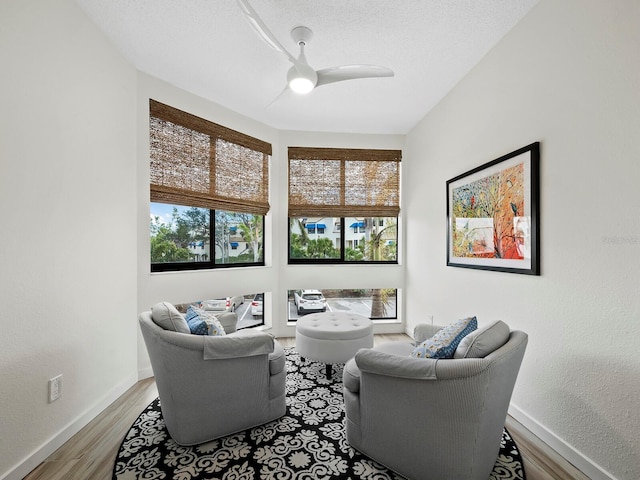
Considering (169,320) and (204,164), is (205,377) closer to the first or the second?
Answer: (169,320)

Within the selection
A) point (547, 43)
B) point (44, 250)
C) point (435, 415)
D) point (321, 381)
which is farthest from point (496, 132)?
point (44, 250)

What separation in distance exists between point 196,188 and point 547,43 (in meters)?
3.08

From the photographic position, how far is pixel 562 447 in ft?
6.06

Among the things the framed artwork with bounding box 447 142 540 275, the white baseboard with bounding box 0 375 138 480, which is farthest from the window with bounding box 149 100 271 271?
the framed artwork with bounding box 447 142 540 275

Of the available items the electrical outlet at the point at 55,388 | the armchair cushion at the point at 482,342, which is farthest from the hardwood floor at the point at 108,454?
the armchair cushion at the point at 482,342

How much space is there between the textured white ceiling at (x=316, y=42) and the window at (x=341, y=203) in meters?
0.92

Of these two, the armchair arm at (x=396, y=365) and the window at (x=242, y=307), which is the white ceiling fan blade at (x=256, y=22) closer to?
the armchair arm at (x=396, y=365)

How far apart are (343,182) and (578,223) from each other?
9.29 feet

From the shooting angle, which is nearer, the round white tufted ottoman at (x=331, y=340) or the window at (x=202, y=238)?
the round white tufted ottoman at (x=331, y=340)

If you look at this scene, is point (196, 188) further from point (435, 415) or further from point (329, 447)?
point (435, 415)

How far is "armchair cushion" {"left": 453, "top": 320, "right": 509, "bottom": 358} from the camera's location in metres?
1.55

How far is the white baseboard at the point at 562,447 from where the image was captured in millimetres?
1646

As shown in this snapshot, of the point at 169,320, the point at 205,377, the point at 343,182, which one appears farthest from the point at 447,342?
the point at 343,182

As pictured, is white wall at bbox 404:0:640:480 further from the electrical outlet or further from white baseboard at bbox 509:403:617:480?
the electrical outlet
